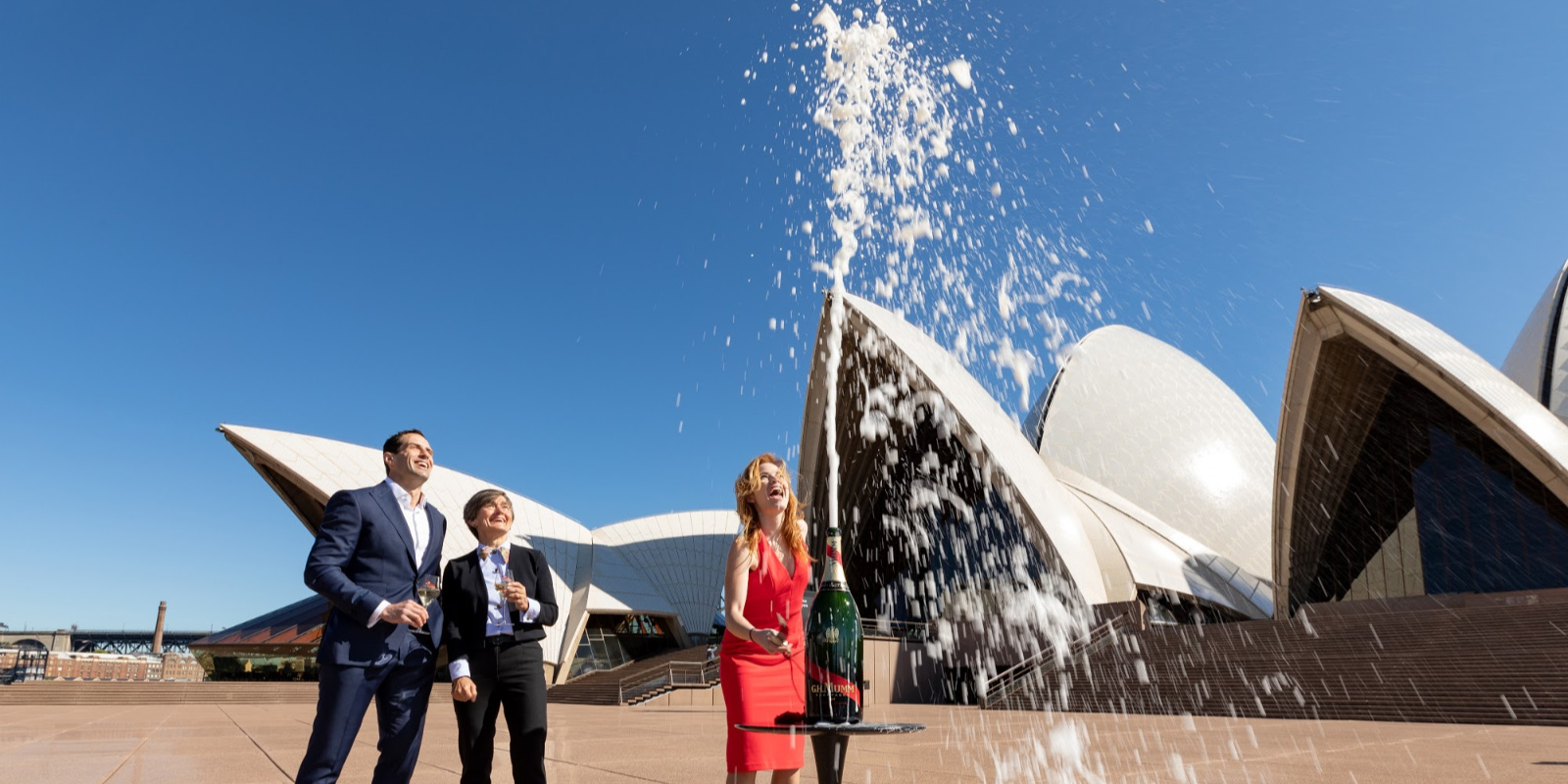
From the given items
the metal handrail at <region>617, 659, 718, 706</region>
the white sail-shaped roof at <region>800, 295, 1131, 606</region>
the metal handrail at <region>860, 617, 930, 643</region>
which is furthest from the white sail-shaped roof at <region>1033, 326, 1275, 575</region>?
the metal handrail at <region>617, 659, 718, 706</region>

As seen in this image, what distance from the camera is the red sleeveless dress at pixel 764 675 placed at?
1798 mm

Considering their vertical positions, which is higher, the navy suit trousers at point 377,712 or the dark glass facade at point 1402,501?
the dark glass facade at point 1402,501

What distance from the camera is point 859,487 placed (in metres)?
24.9

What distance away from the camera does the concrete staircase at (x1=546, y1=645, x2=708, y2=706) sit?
16641 mm

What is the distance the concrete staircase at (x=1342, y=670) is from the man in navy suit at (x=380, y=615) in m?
9.48

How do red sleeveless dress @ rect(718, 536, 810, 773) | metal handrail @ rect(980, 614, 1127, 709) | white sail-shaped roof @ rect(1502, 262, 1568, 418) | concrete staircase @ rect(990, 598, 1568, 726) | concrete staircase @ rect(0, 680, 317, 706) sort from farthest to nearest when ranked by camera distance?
white sail-shaped roof @ rect(1502, 262, 1568, 418)
concrete staircase @ rect(0, 680, 317, 706)
metal handrail @ rect(980, 614, 1127, 709)
concrete staircase @ rect(990, 598, 1568, 726)
red sleeveless dress @ rect(718, 536, 810, 773)

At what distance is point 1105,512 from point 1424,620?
33.5 ft

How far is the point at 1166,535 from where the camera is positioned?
22.6 meters

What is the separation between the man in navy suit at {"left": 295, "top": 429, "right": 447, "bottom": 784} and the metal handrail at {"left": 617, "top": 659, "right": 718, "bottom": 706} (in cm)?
1445

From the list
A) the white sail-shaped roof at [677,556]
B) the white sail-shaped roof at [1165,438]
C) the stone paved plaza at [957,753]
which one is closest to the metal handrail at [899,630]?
the white sail-shaped roof at [677,556]

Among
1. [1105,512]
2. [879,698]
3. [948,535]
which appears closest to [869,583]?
[948,535]

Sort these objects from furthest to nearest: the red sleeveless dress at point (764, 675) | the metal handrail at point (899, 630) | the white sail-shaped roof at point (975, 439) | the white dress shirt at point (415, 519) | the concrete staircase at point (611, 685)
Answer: the white sail-shaped roof at point (975, 439) < the metal handrail at point (899, 630) < the concrete staircase at point (611, 685) < the white dress shirt at point (415, 519) < the red sleeveless dress at point (764, 675)

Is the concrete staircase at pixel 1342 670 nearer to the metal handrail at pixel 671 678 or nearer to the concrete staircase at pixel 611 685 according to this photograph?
the metal handrail at pixel 671 678

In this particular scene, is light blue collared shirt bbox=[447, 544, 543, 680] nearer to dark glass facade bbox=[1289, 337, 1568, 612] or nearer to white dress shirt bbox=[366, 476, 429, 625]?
white dress shirt bbox=[366, 476, 429, 625]
